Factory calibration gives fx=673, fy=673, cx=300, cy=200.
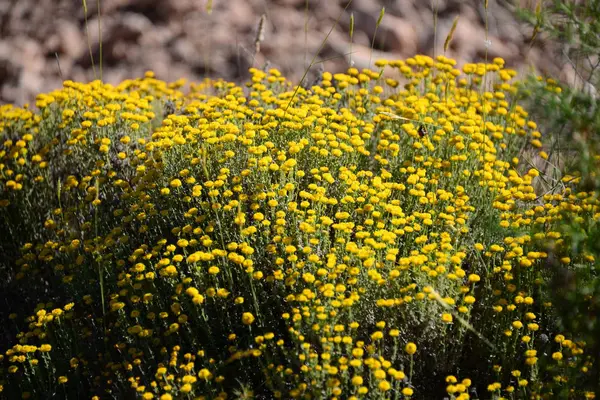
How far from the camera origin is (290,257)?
10.1 feet

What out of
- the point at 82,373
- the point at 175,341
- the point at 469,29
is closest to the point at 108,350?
the point at 82,373

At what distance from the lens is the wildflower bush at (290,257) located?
2.96 meters

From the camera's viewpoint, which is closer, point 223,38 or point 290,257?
point 290,257

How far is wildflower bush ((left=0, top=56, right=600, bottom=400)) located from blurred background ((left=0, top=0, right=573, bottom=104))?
2.02m

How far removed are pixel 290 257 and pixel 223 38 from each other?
427cm

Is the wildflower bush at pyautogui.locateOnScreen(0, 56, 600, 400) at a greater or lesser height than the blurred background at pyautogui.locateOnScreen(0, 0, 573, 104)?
lesser

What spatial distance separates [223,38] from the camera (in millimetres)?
6816

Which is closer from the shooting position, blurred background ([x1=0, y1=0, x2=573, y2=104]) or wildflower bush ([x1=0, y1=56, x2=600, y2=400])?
wildflower bush ([x1=0, y1=56, x2=600, y2=400])

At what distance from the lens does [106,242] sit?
3.61 meters

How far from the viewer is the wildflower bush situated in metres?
2.96

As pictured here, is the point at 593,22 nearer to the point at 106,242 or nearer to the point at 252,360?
the point at 252,360

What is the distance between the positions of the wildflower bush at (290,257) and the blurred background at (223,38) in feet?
6.64

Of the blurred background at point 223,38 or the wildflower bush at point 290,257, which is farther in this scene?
the blurred background at point 223,38

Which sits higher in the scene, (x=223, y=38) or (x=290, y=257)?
(x=223, y=38)
